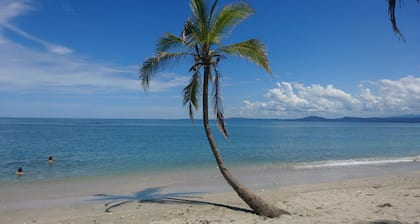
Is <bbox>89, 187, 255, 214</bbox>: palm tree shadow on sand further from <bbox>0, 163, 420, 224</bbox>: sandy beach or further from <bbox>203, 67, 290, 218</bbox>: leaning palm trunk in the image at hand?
<bbox>203, 67, 290, 218</bbox>: leaning palm trunk

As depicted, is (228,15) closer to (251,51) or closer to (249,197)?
(251,51)

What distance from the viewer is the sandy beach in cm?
740

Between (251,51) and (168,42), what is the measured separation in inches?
86.9

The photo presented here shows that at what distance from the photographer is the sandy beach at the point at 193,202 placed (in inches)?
291

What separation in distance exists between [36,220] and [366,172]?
1543 centimetres

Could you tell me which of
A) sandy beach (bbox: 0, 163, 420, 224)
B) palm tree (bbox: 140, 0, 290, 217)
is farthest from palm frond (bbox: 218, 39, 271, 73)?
sandy beach (bbox: 0, 163, 420, 224)

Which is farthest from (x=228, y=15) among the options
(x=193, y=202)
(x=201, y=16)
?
(x=193, y=202)

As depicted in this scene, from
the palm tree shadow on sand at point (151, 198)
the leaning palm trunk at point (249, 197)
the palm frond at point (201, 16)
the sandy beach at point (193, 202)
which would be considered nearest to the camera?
the sandy beach at point (193, 202)

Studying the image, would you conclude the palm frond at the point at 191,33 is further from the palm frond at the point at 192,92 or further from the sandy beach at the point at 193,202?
the sandy beach at the point at 193,202

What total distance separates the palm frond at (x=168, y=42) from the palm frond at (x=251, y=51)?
1.13 metres

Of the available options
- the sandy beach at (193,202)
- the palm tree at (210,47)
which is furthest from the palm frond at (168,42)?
the sandy beach at (193,202)

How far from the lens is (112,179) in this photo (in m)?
14.9

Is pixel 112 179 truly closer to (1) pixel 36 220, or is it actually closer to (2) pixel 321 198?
(1) pixel 36 220

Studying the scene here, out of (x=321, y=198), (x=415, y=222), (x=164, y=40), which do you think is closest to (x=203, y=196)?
(x=321, y=198)
